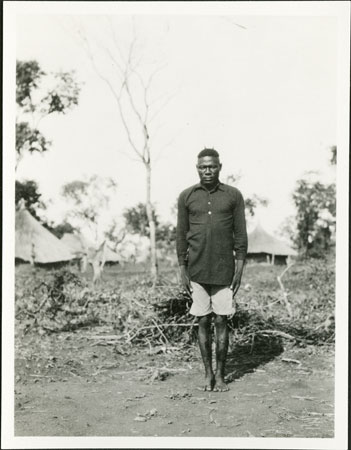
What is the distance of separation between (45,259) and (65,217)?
1125 mm

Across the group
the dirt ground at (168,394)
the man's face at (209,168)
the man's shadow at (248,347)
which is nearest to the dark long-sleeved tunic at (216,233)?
the man's face at (209,168)

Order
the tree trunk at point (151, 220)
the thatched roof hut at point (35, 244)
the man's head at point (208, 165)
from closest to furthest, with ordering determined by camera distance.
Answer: the man's head at point (208, 165) < the thatched roof hut at point (35, 244) < the tree trunk at point (151, 220)

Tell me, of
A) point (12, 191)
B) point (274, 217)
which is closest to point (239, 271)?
point (12, 191)

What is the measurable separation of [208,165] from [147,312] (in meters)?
2.41

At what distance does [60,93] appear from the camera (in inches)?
223

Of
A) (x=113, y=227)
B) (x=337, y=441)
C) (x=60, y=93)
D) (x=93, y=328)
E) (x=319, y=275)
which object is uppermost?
(x=60, y=93)

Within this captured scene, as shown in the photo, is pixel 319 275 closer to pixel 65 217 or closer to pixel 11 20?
pixel 65 217

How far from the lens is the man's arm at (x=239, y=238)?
468 centimetres

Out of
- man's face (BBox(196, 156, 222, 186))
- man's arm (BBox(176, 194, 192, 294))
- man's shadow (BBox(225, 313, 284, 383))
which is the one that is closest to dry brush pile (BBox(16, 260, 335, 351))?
man's shadow (BBox(225, 313, 284, 383))

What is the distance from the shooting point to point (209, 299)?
4812 millimetres

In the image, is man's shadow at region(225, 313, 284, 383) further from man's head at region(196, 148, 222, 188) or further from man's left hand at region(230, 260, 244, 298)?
man's head at region(196, 148, 222, 188)

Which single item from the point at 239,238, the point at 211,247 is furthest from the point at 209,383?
the point at 239,238

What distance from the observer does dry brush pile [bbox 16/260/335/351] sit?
595cm

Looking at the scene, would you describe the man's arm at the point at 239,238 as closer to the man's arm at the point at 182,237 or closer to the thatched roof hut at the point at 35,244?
the man's arm at the point at 182,237
